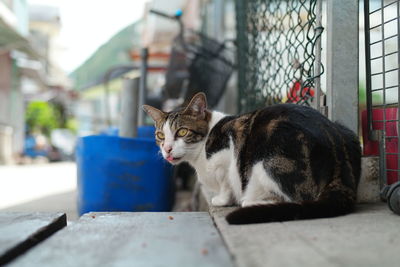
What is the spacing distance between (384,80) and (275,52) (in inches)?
46.4

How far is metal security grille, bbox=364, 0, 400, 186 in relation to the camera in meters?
1.92

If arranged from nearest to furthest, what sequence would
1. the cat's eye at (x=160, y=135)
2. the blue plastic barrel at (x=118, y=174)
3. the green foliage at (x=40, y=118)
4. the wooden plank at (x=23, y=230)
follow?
the wooden plank at (x=23, y=230)
the cat's eye at (x=160, y=135)
the blue plastic barrel at (x=118, y=174)
the green foliage at (x=40, y=118)

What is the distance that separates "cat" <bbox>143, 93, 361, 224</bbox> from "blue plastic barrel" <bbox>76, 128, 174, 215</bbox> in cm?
73

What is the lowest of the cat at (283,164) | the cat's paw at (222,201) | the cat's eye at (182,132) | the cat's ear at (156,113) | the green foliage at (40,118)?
the cat's paw at (222,201)

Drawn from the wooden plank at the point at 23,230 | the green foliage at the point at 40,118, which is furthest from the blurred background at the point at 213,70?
the green foliage at the point at 40,118

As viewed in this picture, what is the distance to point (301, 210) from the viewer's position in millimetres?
1398

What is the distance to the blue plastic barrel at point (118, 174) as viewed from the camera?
2.63 metres

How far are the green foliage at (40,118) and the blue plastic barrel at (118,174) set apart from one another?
16508 mm

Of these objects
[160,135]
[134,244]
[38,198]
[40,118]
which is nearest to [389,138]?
[160,135]

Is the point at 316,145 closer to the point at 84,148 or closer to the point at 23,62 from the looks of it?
the point at 84,148

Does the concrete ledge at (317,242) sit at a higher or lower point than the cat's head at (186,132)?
lower

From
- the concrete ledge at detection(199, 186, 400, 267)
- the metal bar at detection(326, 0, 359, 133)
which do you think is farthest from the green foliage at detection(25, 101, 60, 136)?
the concrete ledge at detection(199, 186, 400, 267)

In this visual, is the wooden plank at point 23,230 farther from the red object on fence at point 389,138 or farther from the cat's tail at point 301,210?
the red object on fence at point 389,138

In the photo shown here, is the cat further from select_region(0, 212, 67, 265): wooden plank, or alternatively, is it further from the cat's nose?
select_region(0, 212, 67, 265): wooden plank
